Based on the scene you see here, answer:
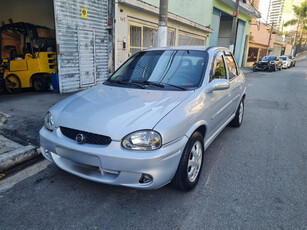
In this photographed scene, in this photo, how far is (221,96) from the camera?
3.41 m

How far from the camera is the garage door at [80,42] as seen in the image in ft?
22.7

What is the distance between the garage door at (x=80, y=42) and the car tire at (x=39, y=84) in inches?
27.5

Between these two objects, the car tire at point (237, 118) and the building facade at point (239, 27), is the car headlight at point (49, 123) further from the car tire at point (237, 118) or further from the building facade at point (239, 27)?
the building facade at point (239, 27)

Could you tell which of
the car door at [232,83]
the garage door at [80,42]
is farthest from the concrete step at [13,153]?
the garage door at [80,42]

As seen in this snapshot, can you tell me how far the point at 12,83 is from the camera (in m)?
7.17

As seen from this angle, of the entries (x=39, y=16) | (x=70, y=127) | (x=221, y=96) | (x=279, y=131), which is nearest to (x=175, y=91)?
(x=221, y=96)

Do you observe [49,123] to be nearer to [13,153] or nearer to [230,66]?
[13,153]

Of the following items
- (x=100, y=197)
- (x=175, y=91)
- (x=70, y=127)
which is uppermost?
(x=175, y=91)

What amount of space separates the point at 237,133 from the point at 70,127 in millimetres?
3532

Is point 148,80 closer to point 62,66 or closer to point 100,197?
point 100,197

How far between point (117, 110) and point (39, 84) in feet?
20.5

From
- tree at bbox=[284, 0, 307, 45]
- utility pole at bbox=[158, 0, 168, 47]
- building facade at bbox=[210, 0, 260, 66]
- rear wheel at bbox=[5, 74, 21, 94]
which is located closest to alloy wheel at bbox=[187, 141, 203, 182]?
utility pole at bbox=[158, 0, 168, 47]

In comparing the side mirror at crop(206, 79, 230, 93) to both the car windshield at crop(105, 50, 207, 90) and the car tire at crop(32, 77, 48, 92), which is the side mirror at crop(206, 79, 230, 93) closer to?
the car windshield at crop(105, 50, 207, 90)

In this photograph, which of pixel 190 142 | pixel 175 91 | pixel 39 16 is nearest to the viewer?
pixel 190 142
